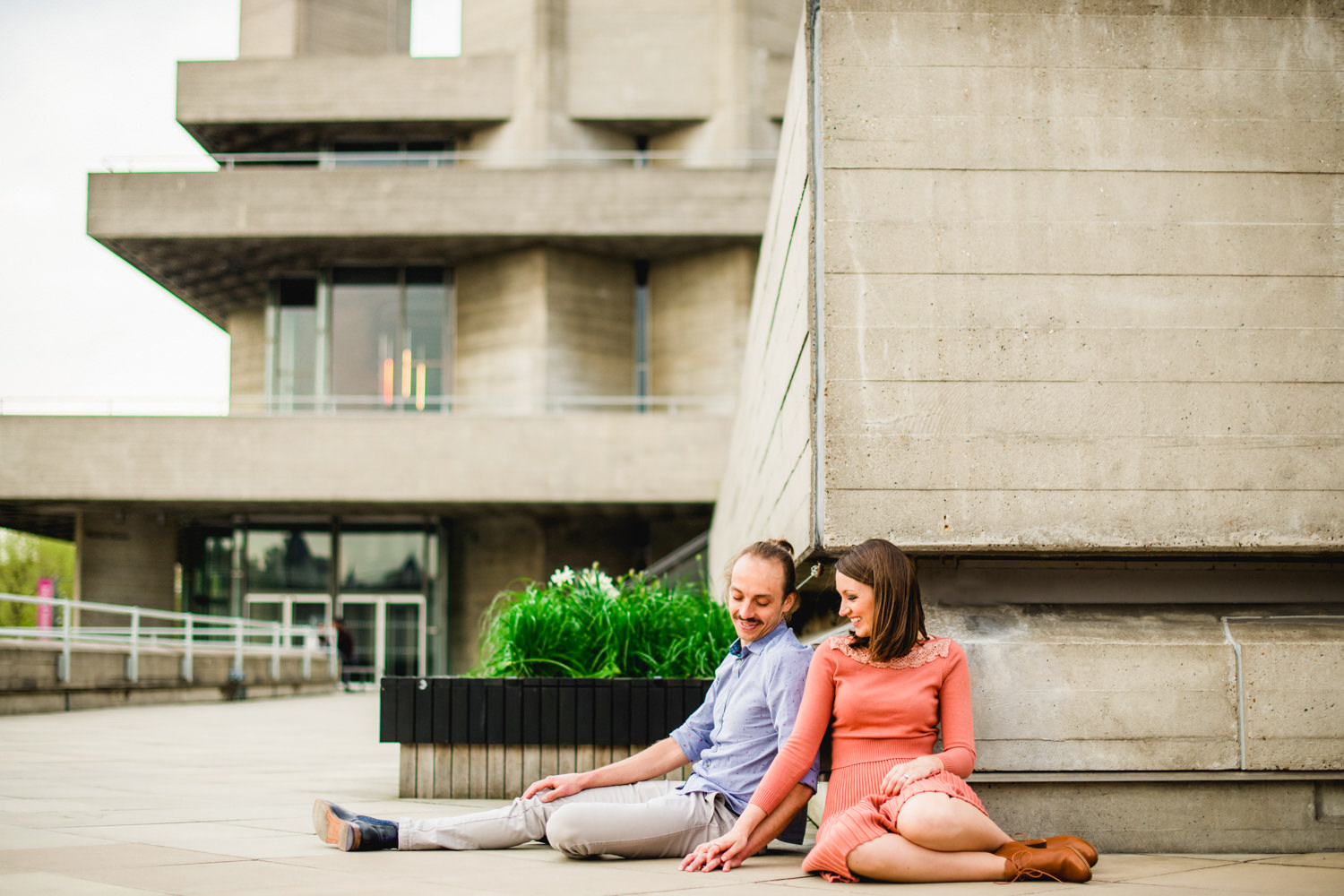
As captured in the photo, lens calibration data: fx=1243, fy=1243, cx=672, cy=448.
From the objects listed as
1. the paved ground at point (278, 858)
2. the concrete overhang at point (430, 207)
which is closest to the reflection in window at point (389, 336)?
the concrete overhang at point (430, 207)

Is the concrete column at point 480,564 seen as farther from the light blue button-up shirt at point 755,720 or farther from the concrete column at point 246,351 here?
the light blue button-up shirt at point 755,720

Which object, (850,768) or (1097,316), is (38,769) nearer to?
(850,768)

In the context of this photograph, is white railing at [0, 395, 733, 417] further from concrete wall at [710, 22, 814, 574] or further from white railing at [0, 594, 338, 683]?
concrete wall at [710, 22, 814, 574]

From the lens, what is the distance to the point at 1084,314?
200 inches

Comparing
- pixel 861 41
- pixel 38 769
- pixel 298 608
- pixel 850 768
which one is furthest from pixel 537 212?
pixel 850 768

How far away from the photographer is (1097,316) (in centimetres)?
507

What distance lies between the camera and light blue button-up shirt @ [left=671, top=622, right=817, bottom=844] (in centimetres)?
411

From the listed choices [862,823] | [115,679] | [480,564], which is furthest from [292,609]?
[862,823]

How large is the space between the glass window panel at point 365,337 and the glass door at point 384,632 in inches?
170

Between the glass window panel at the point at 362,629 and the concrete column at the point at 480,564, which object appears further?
the concrete column at the point at 480,564

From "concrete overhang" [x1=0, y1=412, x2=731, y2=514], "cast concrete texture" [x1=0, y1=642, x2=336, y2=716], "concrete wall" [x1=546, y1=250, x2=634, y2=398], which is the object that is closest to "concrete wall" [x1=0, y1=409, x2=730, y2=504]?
"concrete overhang" [x1=0, y1=412, x2=731, y2=514]

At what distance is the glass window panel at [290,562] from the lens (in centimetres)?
2731

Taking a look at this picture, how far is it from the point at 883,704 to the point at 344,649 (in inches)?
913

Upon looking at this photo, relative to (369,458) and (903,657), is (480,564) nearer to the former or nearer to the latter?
(369,458)
